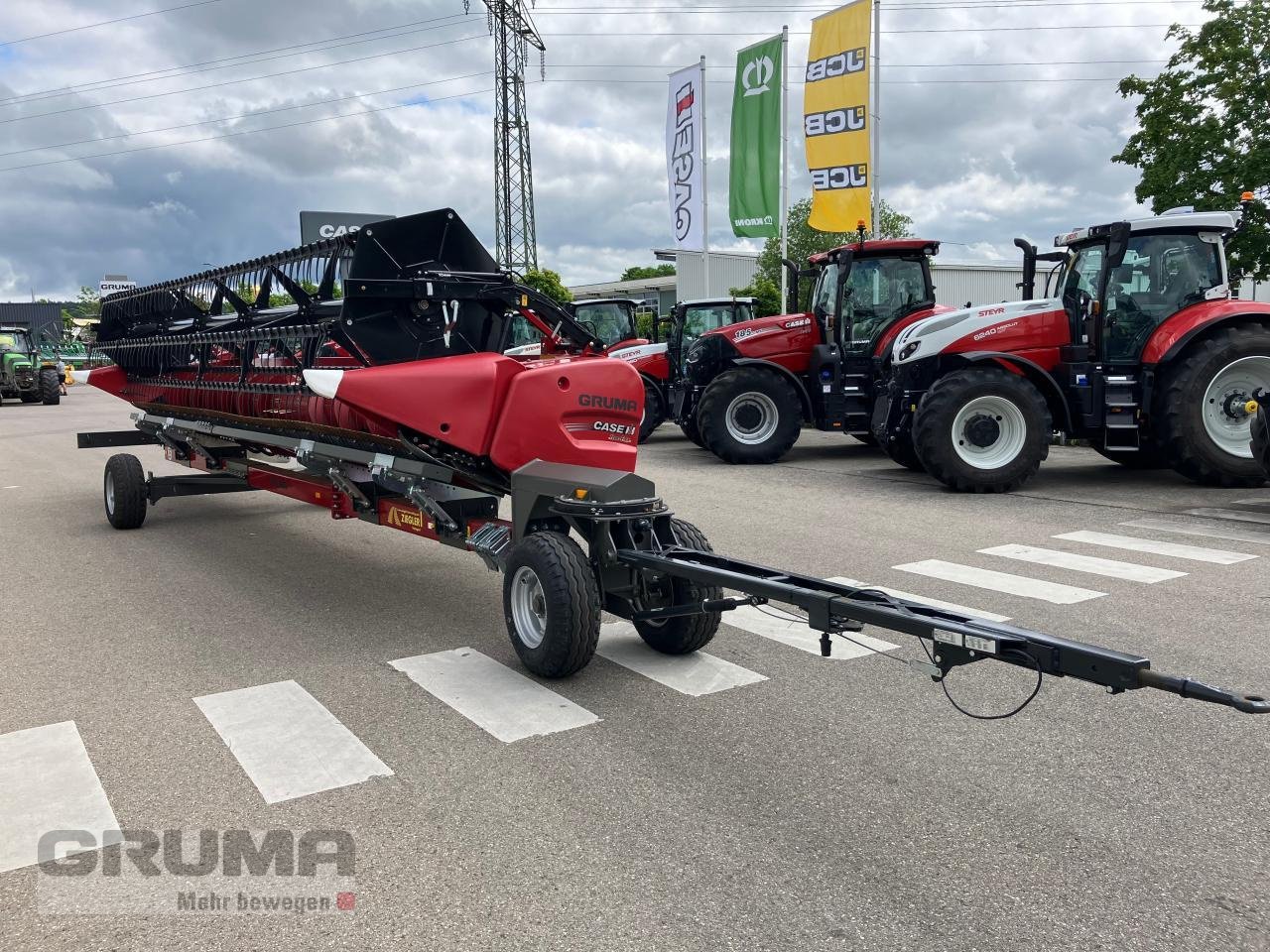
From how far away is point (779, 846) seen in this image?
11.0ft

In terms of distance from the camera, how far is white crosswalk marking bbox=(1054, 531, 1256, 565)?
7.61 metres

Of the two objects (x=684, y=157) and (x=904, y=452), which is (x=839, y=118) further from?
(x=904, y=452)

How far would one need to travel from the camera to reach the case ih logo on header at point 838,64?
20219 millimetres

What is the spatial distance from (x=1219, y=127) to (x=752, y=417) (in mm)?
13216

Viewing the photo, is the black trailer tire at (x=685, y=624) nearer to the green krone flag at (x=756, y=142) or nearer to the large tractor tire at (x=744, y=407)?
the large tractor tire at (x=744, y=407)

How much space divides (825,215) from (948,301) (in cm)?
2363

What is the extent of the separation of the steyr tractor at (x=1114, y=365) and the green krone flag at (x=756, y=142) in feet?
40.7

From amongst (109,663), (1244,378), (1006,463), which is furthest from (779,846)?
(1244,378)

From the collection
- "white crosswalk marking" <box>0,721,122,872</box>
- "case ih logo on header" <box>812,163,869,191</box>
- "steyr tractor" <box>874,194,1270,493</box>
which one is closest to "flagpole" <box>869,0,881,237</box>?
"case ih logo on header" <box>812,163,869,191</box>

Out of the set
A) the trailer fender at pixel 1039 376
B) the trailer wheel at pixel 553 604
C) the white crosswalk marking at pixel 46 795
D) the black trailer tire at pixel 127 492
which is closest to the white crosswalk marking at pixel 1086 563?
the trailer fender at pixel 1039 376

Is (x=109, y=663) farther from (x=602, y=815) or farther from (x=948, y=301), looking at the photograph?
(x=948, y=301)

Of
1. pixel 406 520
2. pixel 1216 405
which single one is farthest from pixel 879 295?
pixel 406 520

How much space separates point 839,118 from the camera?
20547mm

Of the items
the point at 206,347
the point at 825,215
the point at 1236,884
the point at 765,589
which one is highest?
the point at 825,215
